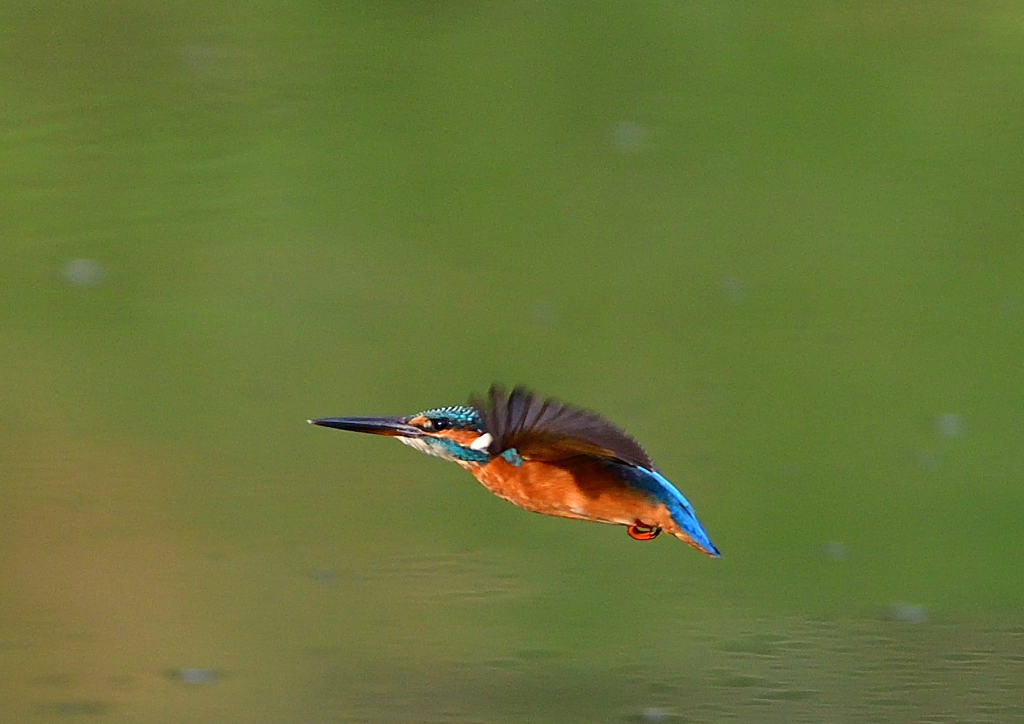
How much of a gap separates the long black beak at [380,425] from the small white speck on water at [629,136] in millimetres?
2076

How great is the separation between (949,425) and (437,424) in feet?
4.97

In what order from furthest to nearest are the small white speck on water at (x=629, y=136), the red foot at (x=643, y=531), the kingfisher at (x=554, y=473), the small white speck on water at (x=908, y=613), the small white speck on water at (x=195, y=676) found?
the small white speck on water at (x=629, y=136) → the small white speck on water at (x=908, y=613) → the small white speck on water at (x=195, y=676) → the red foot at (x=643, y=531) → the kingfisher at (x=554, y=473)

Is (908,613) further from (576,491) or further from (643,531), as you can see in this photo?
(576,491)

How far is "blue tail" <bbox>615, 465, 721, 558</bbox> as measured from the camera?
164 centimetres

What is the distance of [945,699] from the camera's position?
6.61ft

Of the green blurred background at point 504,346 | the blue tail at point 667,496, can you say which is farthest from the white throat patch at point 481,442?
the green blurred background at point 504,346

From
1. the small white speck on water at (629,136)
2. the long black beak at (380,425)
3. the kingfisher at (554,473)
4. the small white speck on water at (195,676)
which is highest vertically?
the small white speck on water at (629,136)

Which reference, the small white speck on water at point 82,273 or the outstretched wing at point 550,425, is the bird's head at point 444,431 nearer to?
the outstretched wing at point 550,425

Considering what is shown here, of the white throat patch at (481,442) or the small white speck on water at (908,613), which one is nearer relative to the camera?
the white throat patch at (481,442)

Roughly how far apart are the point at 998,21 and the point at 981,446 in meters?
1.85

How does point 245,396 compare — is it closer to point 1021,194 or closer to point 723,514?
point 723,514

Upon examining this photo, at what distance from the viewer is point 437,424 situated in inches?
65.6

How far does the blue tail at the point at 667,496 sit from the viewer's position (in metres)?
1.64

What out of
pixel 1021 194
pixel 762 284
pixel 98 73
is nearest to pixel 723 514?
pixel 762 284
